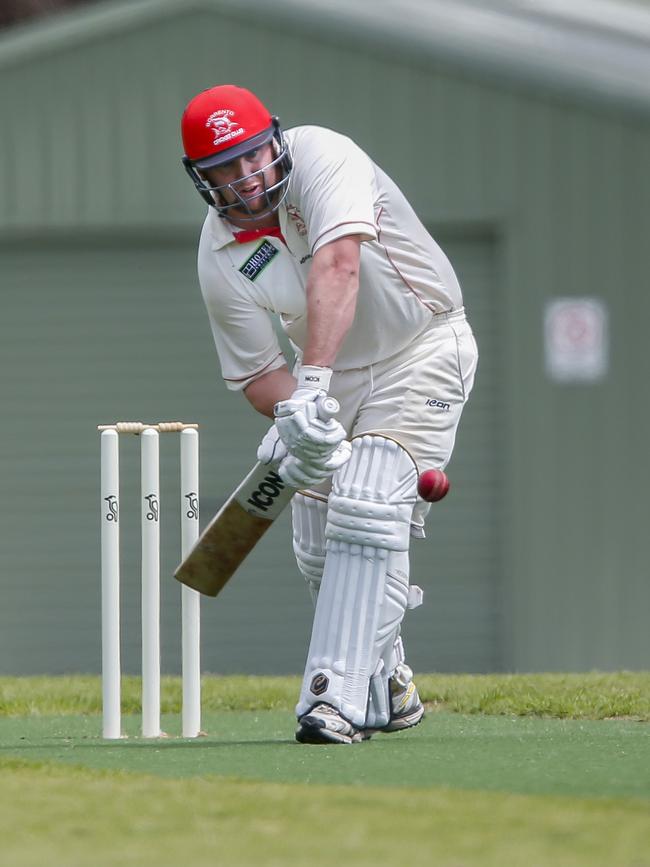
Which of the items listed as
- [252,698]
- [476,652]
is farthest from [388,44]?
[252,698]

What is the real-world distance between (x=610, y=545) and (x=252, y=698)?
3.78 meters

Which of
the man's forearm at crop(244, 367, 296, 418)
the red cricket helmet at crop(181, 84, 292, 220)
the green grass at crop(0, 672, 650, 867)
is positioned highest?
the red cricket helmet at crop(181, 84, 292, 220)

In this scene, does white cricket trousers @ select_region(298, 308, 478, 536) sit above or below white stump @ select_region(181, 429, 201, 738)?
above

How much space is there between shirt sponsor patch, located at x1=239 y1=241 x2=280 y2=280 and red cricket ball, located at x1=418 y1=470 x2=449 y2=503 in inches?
28.4

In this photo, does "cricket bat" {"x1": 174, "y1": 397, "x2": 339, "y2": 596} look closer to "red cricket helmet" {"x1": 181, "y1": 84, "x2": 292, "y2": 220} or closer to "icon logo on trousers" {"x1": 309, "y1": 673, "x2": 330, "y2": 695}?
"icon logo on trousers" {"x1": 309, "y1": 673, "x2": 330, "y2": 695}

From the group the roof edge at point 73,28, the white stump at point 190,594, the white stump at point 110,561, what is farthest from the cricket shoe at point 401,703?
the roof edge at point 73,28

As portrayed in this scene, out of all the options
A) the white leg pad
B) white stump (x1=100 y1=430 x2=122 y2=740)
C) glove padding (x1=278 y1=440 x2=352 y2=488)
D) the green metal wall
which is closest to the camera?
glove padding (x1=278 y1=440 x2=352 y2=488)

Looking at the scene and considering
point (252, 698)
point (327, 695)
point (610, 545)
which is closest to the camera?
point (327, 695)

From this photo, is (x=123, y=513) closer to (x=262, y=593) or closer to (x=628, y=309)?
(x=262, y=593)

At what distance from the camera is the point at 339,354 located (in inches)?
190

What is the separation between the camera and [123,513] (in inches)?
400

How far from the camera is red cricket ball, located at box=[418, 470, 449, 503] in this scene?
4.46m

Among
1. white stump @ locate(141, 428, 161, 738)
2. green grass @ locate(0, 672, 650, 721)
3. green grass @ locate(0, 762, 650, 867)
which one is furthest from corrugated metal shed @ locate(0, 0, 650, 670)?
green grass @ locate(0, 762, 650, 867)

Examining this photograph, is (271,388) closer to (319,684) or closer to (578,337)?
(319,684)
